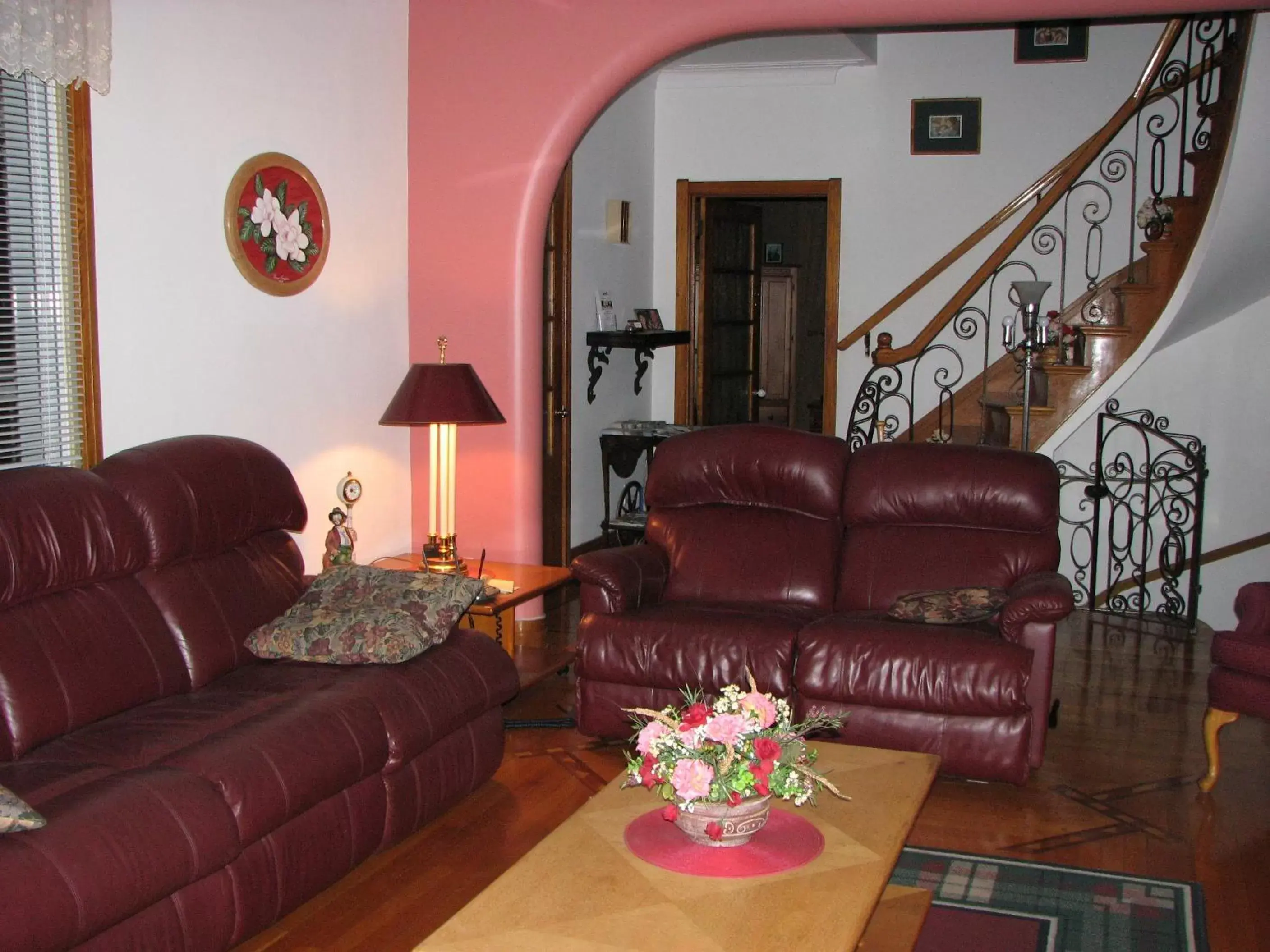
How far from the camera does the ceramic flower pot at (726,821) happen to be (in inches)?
97.5

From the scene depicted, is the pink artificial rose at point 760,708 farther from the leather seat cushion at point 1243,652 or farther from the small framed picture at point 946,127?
the small framed picture at point 946,127

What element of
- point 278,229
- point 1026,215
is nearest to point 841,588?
point 278,229

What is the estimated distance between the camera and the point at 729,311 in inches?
321

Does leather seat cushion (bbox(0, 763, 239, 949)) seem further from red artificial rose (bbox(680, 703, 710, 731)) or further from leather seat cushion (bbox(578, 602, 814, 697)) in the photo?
leather seat cushion (bbox(578, 602, 814, 697))

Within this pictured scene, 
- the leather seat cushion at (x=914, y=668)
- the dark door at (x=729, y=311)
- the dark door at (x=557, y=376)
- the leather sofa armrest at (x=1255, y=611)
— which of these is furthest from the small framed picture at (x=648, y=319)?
the leather sofa armrest at (x=1255, y=611)

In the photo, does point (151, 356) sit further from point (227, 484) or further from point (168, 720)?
point (168, 720)

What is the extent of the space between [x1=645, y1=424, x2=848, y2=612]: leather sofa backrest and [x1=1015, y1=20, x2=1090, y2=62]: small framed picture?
3533mm

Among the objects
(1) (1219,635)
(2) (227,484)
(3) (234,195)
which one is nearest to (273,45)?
(3) (234,195)

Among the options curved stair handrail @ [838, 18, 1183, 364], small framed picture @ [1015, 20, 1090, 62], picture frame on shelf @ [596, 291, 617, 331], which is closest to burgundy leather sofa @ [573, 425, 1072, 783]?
curved stair handrail @ [838, 18, 1183, 364]

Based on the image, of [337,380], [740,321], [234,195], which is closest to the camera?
[234,195]

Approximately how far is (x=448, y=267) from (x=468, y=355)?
A: 0.35 meters

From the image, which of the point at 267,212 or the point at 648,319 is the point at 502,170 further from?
the point at 648,319

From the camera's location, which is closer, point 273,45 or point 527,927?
point 527,927

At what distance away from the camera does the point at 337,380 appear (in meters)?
4.75
